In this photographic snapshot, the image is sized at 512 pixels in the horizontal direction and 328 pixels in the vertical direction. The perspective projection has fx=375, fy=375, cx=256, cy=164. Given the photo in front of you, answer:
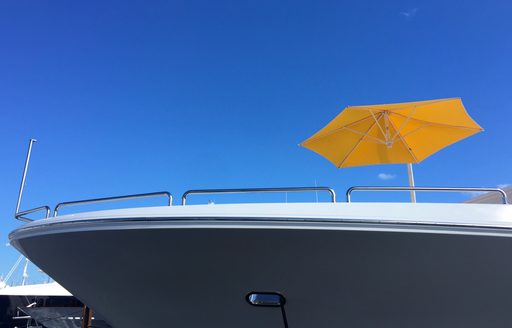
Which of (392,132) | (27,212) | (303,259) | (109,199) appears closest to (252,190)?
(303,259)

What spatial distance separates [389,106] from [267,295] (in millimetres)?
3102

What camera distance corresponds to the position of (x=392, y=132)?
4.91 meters

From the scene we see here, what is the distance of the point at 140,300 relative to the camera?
9.92 feet

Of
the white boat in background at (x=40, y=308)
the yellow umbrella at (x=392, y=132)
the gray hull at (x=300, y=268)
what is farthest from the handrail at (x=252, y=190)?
the white boat in background at (x=40, y=308)

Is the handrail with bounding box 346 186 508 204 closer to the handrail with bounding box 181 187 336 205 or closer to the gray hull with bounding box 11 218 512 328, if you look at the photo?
the handrail with bounding box 181 187 336 205

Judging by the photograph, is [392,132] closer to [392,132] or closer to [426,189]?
[392,132]

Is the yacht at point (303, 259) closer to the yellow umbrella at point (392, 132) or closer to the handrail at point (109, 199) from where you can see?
the handrail at point (109, 199)

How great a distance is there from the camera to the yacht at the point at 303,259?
87.5 inches

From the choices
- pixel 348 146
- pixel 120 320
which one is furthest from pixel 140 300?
pixel 348 146

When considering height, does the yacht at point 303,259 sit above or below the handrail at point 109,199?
below

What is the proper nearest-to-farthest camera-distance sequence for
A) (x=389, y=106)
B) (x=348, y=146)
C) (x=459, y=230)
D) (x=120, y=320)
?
(x=459, y=230) → (x=120, y=320) → (x=389, y=106) → (x=348, y=146)

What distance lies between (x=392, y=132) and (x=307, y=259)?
3.08 metres

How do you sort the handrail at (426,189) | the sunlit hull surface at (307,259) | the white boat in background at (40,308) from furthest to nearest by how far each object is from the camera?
1. the white boat in background at (40,308)
2. the handrail at (426,189)
3. the sunlit hull surface at (307,259)

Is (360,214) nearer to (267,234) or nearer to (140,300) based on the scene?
(267,234)
